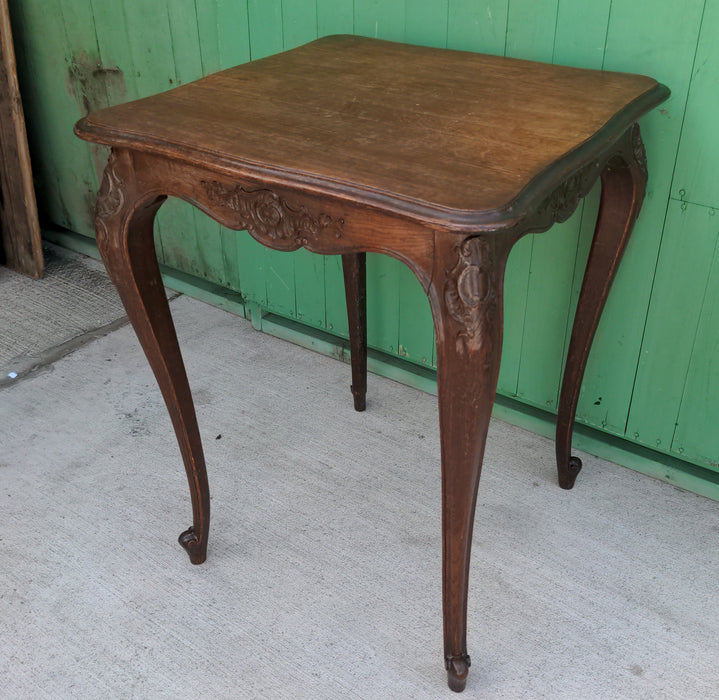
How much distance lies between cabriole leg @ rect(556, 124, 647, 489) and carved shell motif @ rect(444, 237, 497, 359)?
50 cm

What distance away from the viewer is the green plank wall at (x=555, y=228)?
5.19 ft

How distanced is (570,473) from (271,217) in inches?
37.8

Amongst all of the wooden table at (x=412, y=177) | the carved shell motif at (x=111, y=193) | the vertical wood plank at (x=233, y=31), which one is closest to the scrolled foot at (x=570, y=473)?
the wooden table at (x=412, y=177)

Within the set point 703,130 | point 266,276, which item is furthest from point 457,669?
point 266,276

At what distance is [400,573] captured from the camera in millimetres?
1693

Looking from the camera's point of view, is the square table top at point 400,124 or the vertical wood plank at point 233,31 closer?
the square table top at point 400,124

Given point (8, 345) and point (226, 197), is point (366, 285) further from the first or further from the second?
point (8, 345)

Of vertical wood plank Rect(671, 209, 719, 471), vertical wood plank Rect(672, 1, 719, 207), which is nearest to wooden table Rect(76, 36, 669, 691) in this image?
vertical wood plank Rect(672, 1, 719, 207)

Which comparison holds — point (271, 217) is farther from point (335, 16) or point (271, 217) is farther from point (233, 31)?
point (233, 31)

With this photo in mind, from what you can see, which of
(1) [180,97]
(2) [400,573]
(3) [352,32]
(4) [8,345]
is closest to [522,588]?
(2) [400,573]

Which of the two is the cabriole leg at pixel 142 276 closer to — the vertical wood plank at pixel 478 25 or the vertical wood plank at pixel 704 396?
the vertical wood plank at pixel 478 25

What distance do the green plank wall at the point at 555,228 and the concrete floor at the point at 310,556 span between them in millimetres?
178

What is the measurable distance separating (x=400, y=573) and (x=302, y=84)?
2.98 ft

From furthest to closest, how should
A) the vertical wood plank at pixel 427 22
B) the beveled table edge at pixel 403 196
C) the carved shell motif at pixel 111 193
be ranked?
Result: the vertical wood plank at pixel 427 22
the carved shell motif at pixel 111 193
the beveled table edge at pixel 403 196
